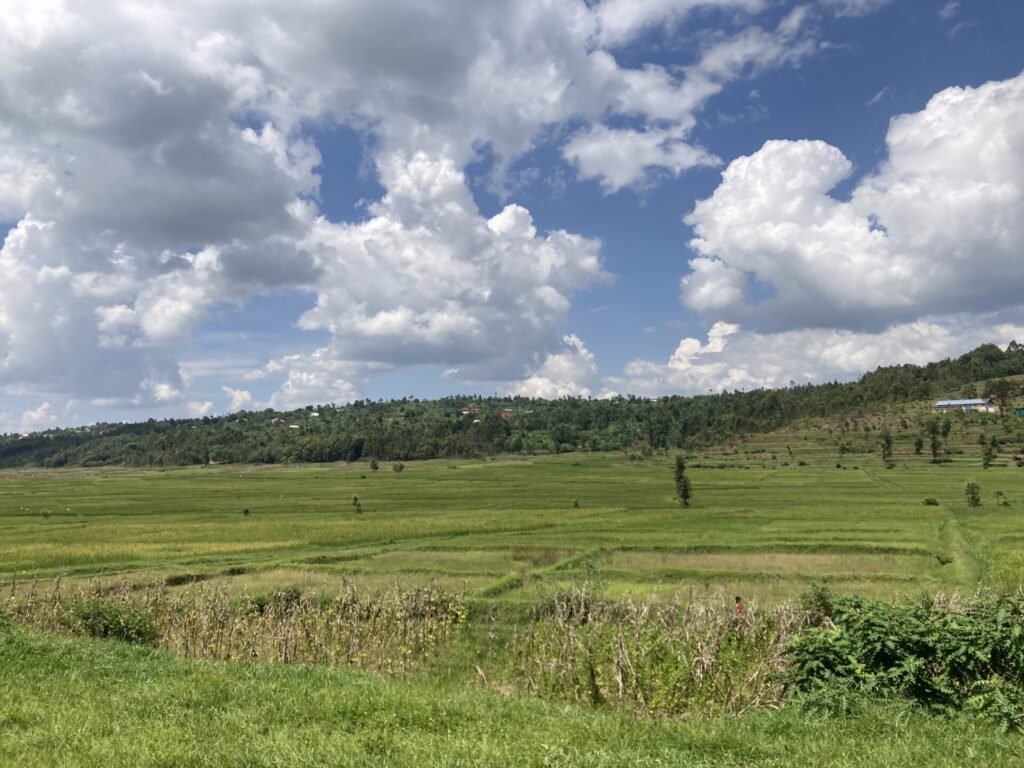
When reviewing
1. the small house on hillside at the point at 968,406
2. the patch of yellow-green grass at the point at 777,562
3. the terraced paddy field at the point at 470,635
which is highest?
the small house on hillside at the point at 968,406

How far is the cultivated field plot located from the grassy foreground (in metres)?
10.7

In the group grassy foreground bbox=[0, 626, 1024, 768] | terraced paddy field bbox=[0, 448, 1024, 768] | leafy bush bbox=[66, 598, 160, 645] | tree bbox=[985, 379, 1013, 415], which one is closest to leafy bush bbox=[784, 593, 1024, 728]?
terraced paddy field bbox=[0, 448, 1024, 768]

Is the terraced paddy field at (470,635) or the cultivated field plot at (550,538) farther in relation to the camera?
the cultivated field plot at (550,538)

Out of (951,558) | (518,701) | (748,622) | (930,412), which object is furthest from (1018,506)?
(930,412)

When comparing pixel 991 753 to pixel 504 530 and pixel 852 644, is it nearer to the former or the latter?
pixel 852 644

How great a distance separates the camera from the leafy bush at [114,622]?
18672 mm

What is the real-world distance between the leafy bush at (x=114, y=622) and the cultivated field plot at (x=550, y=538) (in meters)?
3.37

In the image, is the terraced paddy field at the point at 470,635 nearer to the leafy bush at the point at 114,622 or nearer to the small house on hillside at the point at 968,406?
the leafy bush at the point at 114,622

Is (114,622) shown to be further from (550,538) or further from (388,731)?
(550,538)

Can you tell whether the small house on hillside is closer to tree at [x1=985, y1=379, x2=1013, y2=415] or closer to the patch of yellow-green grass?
tree at [x1=985, y1=379, x2=1013, y2=415]

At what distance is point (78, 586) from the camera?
93.1ft

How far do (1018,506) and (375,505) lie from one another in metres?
57.0

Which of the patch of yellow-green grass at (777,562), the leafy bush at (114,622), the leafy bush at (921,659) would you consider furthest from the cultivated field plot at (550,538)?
the leafy bush at (921,659)

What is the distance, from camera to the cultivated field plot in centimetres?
2981
